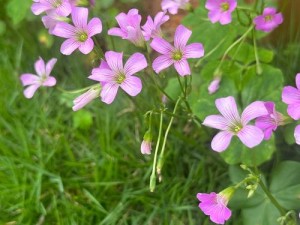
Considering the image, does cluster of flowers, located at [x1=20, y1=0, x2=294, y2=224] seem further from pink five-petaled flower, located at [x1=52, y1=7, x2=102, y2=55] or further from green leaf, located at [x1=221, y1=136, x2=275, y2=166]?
green leaf, located at [x1=221, y1=136, x2=275, y2=166]

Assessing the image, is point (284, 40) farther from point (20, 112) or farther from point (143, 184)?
point (20, 112)

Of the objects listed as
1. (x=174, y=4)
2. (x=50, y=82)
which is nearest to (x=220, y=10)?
(x=174, y=4)

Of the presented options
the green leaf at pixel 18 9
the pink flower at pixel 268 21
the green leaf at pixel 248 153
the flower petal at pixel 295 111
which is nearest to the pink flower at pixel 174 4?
the pink flower at pixel 268 21

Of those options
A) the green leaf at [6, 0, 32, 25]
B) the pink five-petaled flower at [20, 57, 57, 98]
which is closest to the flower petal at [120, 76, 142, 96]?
the pink five-petaled flower at [20, 57, 57, 98]

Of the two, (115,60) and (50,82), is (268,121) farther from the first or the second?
(50,82)

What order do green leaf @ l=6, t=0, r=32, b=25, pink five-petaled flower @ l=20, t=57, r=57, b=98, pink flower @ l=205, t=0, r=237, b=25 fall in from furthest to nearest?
green leaf @ l=6, t=0, r=32, b=25 < pink five-petaled flower @ l=20, t=57, r=57, b=98 < pink flower @ l=205, t=0, r=237, b=25

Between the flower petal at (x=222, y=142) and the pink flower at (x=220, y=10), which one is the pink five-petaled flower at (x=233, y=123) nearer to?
the flower petal at (x=222, y=142)

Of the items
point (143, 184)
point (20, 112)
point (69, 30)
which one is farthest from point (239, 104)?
point (20, 112)
